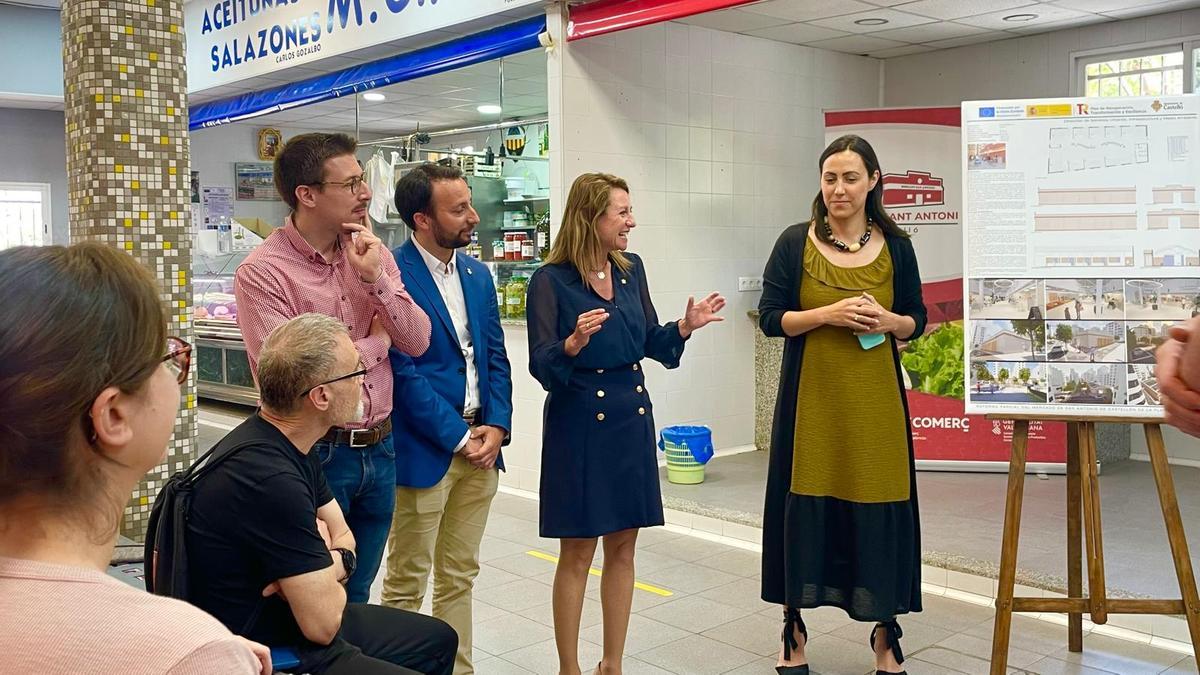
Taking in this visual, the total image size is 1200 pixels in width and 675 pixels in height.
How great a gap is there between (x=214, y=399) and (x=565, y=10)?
5540 mm

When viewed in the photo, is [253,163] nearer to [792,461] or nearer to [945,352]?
[945,352]

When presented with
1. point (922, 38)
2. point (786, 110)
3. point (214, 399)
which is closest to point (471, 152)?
point (786, 110)

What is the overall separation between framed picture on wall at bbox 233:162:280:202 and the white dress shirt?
359 inches

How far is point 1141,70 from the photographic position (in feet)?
21.5

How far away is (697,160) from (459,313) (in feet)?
12.1

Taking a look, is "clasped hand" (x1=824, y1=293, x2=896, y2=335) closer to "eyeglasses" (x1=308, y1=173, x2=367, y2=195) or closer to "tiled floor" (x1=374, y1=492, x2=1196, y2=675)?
"tiled floor" (x1=374, y1=492, x2=1196, y2=675)

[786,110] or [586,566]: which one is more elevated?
[786,110]

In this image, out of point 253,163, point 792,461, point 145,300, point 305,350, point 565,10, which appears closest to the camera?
point 145,300

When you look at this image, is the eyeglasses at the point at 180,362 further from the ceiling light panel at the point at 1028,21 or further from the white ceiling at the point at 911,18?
the ceiling light panel at the point at 1028,21

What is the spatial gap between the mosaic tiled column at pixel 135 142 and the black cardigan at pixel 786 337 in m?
2.65

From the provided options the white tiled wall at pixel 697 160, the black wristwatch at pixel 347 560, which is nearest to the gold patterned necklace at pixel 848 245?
the black wristwatch at pixel 347 560

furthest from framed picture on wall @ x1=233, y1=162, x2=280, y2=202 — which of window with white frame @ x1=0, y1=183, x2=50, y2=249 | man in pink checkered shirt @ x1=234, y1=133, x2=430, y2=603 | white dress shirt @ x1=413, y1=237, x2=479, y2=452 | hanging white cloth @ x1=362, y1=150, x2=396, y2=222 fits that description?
man in pink checkered shirt @ x1=234, y1=133, x2=430, y2=603

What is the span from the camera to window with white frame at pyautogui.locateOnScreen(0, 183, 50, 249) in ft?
37.9

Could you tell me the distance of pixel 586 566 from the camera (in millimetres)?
3254
